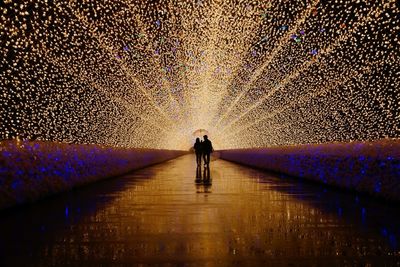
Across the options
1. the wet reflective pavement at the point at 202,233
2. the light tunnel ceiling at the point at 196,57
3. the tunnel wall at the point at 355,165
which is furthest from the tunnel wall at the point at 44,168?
the tunnel wall at the point at 355,165

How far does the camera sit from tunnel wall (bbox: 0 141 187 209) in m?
8.41

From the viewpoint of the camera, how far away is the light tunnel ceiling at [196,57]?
10.1 meters

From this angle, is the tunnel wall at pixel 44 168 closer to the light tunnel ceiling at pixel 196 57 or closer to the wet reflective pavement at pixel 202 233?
the wet reflective pavement at pixel 202 233

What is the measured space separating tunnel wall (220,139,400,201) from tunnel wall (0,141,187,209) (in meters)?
6.42

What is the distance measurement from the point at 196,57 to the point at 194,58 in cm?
17

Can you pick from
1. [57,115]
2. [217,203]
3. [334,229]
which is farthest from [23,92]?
[334,229]

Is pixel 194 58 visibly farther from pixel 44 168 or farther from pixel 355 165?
pixel 44 168

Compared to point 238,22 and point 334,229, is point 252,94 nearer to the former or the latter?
point 238,22

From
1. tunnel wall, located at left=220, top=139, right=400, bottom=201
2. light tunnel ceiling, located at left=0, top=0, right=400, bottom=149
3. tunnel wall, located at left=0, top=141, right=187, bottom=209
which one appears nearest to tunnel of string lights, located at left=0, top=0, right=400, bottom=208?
light tunnel ceiling, located at left=0, top=0, right=400, bottom=149

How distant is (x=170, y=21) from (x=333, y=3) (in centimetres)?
389

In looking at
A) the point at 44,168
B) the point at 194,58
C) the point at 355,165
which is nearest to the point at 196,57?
the point at 194,58

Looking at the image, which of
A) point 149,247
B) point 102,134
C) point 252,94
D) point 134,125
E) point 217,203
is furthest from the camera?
point 134,125

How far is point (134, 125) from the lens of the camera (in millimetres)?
25219

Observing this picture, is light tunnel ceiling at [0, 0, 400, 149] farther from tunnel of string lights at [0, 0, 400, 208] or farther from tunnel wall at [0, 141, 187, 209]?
tunnel wall at [0, 141, 187, 209]
